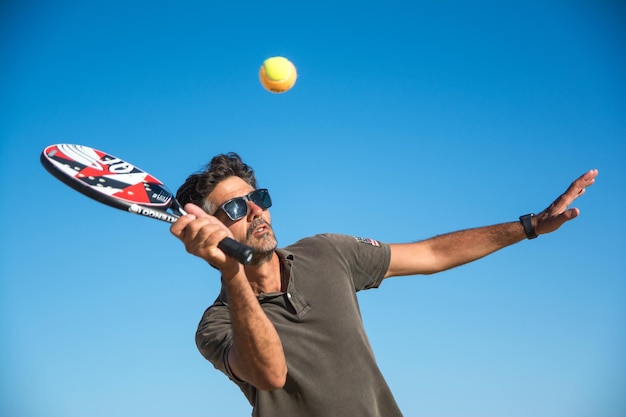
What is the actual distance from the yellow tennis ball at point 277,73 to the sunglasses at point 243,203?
2757 mm

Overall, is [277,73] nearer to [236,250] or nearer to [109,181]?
[109,181]

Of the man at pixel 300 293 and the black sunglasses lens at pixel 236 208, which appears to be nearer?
the man at pixel 300 293

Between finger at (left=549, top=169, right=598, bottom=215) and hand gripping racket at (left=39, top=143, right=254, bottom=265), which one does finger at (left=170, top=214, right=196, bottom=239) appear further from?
finger at (left=549, top=169, right=598, bottom=215)

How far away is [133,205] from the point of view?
6.49 meters

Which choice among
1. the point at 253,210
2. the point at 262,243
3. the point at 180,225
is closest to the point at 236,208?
the point at 253,210

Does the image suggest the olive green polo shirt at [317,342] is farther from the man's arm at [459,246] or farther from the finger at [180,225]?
the finger at [180,225]

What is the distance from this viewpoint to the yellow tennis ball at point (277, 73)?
1001cm

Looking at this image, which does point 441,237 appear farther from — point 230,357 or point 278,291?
point 230,357

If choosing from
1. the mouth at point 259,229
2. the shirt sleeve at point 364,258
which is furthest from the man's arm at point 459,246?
the mouth at point 259,229

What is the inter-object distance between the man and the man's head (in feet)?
0.04

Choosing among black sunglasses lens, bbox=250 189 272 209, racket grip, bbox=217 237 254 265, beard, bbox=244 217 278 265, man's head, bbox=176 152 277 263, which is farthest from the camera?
black sunglasses lens, bbox=250 189 272 209

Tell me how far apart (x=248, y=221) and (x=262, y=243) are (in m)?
0.47

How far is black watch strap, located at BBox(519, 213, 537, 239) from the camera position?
7809 mm

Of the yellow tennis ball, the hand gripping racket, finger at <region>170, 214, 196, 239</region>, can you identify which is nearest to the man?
finger at <region>170, 214, 196, 239</region>
